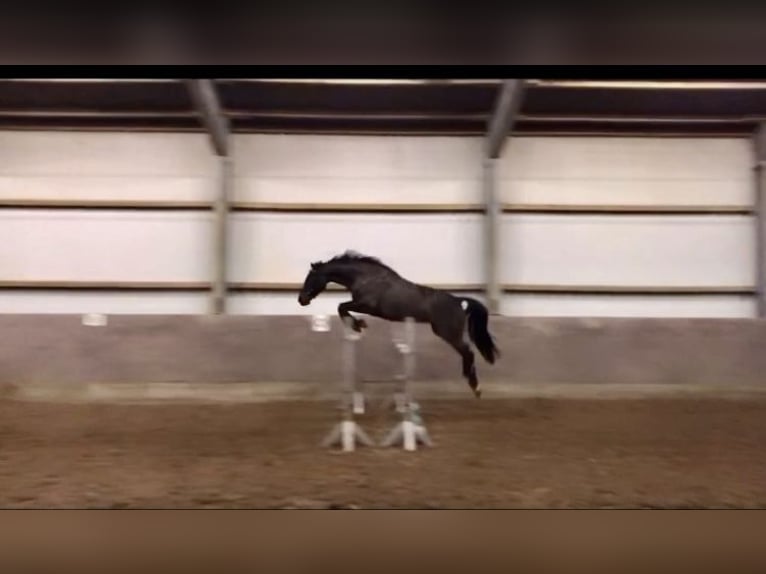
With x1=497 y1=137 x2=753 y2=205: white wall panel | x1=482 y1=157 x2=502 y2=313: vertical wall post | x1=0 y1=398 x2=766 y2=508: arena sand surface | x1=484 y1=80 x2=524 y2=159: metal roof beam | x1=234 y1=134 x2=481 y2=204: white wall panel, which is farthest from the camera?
x1=497 y1=137 x2=753 y2=205: white wall panel

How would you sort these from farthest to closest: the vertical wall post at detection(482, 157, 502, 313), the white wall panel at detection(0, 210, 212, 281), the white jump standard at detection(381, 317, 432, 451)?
the vertical wall post at detection(482, 157, 502, 313), the white wall panel at detection(0, 210, 212, 281), the white jump standard at detection(381, 317, 432, 451)

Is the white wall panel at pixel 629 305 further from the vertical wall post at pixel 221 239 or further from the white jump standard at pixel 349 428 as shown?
the vertical wall post at pixel 221 239

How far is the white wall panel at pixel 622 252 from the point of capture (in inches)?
183

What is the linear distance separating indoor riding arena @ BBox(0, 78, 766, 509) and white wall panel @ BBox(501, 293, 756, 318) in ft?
0.04

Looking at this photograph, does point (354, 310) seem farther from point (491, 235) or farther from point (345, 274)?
point (491, 235)

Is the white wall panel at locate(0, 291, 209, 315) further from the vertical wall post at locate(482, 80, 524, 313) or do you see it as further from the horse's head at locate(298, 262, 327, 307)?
the vertical wall post at locate(482, 80, 524, 313)

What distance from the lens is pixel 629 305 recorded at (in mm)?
4676

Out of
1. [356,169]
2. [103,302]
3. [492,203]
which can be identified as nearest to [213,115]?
[356,169]

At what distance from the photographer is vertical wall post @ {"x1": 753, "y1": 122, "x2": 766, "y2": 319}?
4.66 metres

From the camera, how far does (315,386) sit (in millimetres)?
4242

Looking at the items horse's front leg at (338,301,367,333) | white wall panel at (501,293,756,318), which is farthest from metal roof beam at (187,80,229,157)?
white wall panel at (501,293,756,318)

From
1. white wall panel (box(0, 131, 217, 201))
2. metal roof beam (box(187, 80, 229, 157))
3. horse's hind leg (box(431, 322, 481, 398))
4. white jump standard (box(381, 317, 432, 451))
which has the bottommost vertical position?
white jump standard (box(381, 317, 432, 451))
